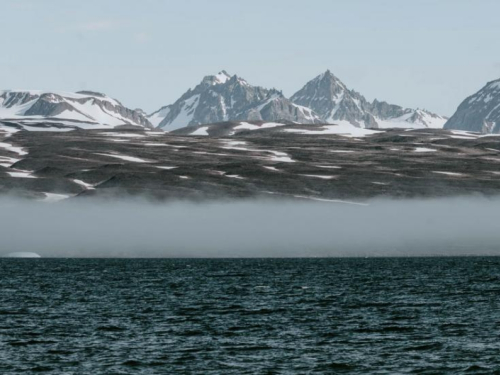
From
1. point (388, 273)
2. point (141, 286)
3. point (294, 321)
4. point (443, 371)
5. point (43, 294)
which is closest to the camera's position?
point (443, 371)

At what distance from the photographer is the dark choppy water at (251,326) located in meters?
55.8

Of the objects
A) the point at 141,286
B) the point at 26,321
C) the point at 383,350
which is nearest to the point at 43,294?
the point at 141,286

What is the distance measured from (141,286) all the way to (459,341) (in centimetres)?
5704

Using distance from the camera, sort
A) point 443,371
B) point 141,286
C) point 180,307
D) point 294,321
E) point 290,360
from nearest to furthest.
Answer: point 443,371 → point 290,360 → point 294,321 → point 180,307 → point 141,286

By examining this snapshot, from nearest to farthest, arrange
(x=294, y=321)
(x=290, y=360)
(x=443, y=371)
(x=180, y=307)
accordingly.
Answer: (x=443, y=371)
(x=290, y=360)
(x=294, y=321)
(x=180, y=307)

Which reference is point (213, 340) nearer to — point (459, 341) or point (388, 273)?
point (459, 341)

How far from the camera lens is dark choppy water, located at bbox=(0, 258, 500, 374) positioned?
55844 mm

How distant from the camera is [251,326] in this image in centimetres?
7175

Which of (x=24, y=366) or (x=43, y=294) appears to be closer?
(x=24, y=366)

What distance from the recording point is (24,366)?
55031 millimetres

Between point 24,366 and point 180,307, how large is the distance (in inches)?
1253

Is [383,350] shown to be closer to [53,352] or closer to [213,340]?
[213,340]

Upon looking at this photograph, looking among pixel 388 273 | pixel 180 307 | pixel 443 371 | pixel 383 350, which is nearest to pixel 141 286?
pixel 180 307

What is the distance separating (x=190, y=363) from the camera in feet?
184
